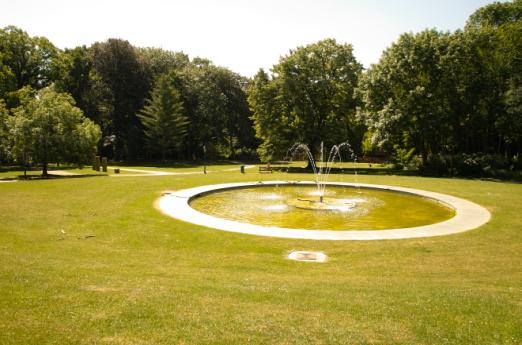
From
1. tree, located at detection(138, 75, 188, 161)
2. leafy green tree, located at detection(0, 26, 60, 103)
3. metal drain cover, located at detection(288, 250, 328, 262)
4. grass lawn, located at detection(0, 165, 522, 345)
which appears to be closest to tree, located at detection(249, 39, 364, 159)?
tree, located at detection(138, 75, 188, 161)

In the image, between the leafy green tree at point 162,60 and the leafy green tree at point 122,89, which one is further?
the leafy green tree at point 162,60

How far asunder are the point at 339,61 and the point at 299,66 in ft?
15.4

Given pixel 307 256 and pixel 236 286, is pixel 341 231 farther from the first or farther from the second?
pixel 236 286

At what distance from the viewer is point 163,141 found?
55812mm

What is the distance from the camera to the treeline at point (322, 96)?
3719cm

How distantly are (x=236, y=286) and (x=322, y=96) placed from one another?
39302 millimetres

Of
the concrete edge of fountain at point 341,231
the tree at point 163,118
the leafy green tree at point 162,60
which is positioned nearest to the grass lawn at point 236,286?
the concrete edge of fountain at point 341,231

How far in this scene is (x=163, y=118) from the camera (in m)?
55.2

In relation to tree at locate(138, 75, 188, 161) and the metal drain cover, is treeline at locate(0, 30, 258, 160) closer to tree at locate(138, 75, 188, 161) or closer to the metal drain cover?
tree at locate(138, 75, 188, 161)

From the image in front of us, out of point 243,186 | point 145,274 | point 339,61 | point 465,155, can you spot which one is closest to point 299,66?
point 339,61

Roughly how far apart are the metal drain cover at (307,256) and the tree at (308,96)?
32.8 m

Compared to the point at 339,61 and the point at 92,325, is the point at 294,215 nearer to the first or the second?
the point at 92,325

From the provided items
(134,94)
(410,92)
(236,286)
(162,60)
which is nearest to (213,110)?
(134,94)

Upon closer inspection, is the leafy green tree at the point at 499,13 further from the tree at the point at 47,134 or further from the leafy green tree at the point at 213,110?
the tree at the point at 47,134
